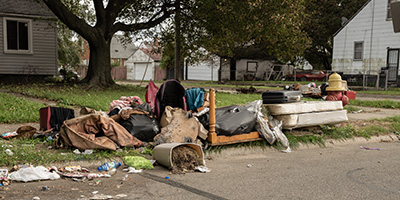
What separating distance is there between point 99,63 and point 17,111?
9.61 m

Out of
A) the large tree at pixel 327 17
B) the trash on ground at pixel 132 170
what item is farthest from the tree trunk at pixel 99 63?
the large tree at pixel 327 17

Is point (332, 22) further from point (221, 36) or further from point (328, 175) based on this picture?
point (328, 175)

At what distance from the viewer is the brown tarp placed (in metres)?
5.39

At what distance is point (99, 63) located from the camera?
1812cm

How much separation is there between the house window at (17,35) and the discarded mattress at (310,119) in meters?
17.5

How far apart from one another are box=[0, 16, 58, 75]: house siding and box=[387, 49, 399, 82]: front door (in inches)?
956

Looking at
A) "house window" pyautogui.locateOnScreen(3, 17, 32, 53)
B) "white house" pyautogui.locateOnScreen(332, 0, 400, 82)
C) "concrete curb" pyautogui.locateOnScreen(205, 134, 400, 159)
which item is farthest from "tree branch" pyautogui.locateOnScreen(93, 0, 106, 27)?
"white house" pyautogui.locateOnScreen(332, 0, 400, 82)

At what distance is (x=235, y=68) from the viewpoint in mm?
44250

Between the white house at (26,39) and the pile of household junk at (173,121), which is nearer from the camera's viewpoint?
the pile of household junk at (173,121)

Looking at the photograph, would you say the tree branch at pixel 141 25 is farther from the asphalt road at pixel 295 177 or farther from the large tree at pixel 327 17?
the large tree at pixel 327 17

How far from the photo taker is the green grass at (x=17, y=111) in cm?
801

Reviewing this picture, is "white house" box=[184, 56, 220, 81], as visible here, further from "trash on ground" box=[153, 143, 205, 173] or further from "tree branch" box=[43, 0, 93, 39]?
"trash on ground" box=[153, 143, 205, 173]

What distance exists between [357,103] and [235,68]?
29.4 meters

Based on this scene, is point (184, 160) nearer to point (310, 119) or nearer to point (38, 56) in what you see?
point (310, 119)
